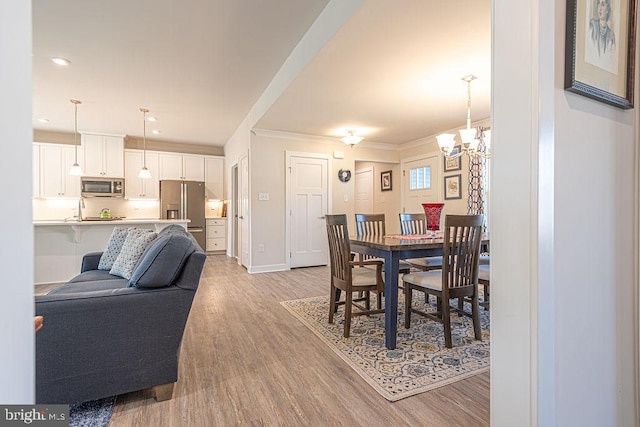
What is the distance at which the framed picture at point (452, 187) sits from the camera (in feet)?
15.5

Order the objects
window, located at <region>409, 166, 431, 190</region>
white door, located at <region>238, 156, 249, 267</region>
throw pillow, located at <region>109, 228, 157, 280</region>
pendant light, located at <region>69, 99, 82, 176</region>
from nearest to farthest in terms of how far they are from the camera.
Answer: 1. throw pillow, located at <region>109, 228, 157, 280</region>
2. pendant light, located at <region>69, 99, 82, 176</region>
3. white door, located at <region>238, 156, 249, 267</region>
4. window, located at <region>409, 166, 431, 190</region>

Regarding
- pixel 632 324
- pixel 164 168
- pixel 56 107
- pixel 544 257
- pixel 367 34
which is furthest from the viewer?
pixel 164 168

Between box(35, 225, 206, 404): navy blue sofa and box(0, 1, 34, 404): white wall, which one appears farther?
box(35, 225, 206, 404): navy blue sofa

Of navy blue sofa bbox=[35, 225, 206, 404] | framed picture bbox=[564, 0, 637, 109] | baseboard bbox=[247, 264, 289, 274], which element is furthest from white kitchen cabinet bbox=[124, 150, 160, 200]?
framed picture bbox=[564, 0, 637, 109]

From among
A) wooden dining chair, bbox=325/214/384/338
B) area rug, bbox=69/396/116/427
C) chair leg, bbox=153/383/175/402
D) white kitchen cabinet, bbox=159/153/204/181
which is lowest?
area rug, bbox=69/396/116/427

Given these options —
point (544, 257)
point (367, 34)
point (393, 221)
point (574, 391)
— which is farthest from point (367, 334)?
point (393, 221)

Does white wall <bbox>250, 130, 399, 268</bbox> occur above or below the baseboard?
above

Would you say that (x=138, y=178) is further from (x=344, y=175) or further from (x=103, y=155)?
(x=344, y=175)

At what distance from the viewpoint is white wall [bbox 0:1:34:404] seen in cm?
54

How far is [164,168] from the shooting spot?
6.64m

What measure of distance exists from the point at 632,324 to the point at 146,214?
7.58 meters

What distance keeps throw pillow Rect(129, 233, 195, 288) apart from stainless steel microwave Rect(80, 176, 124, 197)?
5455mm

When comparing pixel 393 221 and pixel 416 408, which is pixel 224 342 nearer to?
pixel 416 408

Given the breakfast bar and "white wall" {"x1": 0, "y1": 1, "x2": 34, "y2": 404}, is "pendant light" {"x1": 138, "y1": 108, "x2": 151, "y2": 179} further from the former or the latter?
"white wall" {"x1": 0, "y1": 1, "x2": 34, "y2": 404}
